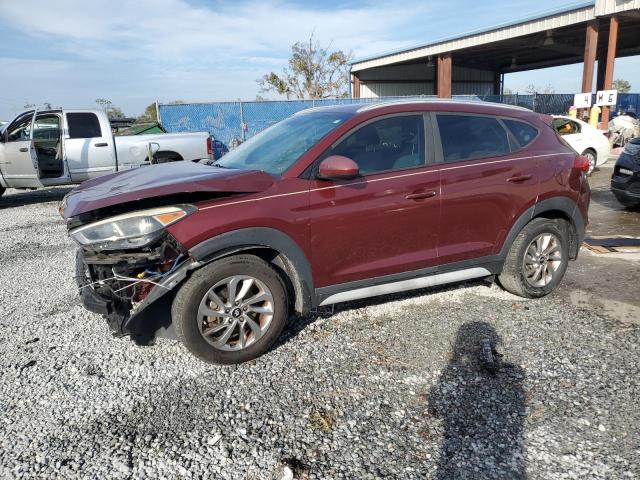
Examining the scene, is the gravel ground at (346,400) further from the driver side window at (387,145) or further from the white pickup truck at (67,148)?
the white pickup truck at (67,148)

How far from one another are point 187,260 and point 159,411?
3.03ft

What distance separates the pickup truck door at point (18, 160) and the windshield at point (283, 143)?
307 inches

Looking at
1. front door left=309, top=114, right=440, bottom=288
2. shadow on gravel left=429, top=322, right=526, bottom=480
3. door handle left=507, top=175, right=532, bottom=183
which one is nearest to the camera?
shadow on gravel left=429, top=322, right=526, bottom=480

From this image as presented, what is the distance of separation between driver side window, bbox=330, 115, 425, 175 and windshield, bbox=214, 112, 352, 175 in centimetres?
20

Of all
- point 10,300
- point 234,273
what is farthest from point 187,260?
point 10,300

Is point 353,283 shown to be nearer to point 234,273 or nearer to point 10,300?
point 234,273

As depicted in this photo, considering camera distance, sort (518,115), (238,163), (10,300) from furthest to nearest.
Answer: (10,300) → (518,115) → (238,163)

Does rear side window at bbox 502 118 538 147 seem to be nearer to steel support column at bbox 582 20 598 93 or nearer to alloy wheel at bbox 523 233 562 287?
alloy wheel at bbox 523 233 562 287

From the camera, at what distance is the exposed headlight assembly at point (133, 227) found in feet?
9.76

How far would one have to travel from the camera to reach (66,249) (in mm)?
6637

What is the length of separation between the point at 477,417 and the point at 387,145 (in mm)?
2035

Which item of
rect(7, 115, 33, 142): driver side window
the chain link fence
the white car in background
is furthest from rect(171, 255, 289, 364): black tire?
the chain link fence

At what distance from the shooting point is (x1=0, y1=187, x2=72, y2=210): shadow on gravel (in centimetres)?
1113

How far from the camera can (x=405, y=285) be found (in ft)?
12.6
